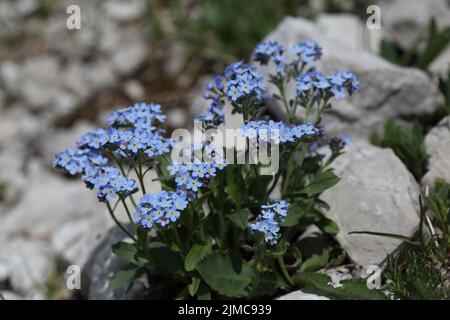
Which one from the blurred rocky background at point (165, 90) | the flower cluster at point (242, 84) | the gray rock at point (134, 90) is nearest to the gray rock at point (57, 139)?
the blurred rocky background at point (165, 90)

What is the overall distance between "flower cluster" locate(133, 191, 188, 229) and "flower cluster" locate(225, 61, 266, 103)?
70 centimetres

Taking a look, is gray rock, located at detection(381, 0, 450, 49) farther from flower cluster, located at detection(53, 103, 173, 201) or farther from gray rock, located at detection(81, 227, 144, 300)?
gray rock, located at detection(81, 227, 144, 300)

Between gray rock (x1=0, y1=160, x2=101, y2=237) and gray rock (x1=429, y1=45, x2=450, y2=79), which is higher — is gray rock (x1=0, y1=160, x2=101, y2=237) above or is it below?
below

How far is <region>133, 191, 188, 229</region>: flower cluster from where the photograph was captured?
350cm

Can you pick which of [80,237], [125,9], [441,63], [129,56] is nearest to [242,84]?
[80,237]

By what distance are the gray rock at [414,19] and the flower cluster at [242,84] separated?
3.35m

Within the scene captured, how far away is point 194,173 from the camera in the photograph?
3.56m

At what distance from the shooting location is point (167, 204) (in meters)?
3.54

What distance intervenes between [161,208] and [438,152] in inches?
95.8

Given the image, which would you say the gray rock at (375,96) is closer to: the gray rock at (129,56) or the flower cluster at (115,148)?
the flower cluster at (115,148)

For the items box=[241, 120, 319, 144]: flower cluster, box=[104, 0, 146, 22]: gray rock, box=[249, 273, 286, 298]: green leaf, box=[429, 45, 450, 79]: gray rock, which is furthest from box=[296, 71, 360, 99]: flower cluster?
box=[104, 0, 146, 22]: gray rock

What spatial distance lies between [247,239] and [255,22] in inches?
140

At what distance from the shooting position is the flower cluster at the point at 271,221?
3.54 m
